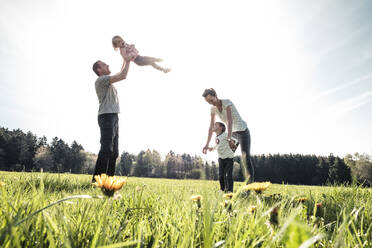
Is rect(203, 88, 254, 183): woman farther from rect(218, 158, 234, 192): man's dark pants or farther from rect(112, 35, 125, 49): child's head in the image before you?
rect(112, 35, 125, 49): child's head

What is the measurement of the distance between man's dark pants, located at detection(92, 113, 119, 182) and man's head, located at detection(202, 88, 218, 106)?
188 centimetres

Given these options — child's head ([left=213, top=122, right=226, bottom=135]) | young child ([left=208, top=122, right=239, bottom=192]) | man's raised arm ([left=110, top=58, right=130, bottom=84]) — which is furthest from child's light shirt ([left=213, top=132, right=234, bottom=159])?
man's raised arm ([left=110, top=58, right=130, bottom=84])

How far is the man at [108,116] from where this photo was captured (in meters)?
3.74

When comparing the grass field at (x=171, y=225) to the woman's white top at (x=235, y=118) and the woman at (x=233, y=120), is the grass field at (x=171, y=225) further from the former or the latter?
the woman's white top at (x=235, y=118)

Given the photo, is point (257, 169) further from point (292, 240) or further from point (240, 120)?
point (292, 240)

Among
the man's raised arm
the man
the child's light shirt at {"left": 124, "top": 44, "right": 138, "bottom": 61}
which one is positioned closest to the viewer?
the man

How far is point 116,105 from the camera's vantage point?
168 inches

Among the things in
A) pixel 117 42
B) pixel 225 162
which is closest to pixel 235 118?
pixel 225 162

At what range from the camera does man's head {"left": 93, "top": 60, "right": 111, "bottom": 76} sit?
4.45m

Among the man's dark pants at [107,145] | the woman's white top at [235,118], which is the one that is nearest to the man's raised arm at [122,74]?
the man's dark pants at [107,145]

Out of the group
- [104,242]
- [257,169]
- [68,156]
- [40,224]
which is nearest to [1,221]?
[40,224]

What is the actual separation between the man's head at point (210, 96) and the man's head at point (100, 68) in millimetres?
2116

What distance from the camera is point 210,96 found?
15.3 ft

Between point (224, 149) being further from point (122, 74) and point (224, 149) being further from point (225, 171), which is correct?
point (122, 74)
